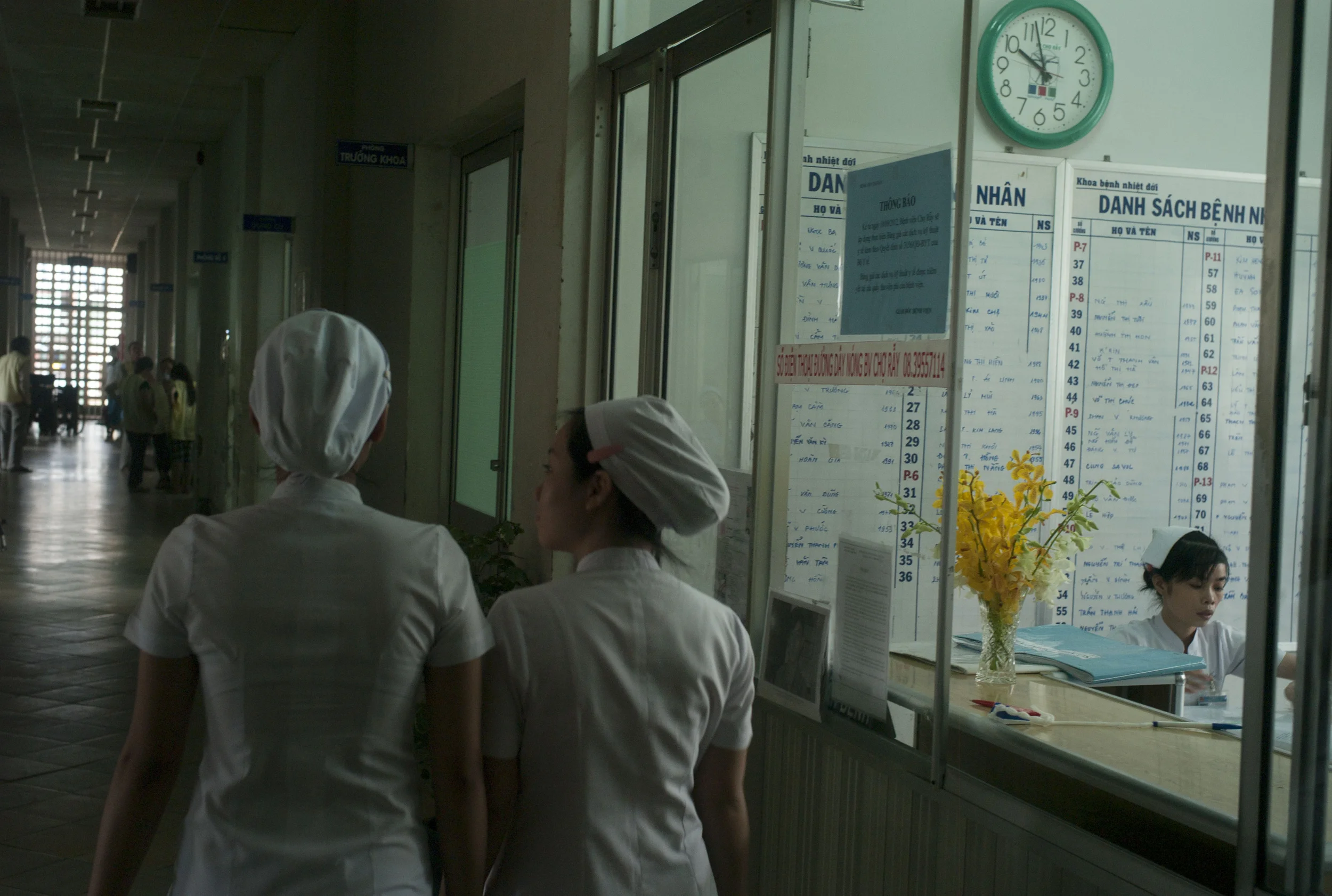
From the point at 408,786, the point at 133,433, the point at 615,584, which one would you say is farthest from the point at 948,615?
the point at 133,433

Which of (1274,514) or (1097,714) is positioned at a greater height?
(1274,514)

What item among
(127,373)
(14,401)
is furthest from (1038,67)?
(127,373)

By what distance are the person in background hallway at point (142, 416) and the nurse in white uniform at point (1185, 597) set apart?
1429 centimetres

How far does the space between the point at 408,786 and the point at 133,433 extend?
15.4m

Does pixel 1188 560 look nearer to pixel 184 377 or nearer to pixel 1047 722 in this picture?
pixel 1047 722

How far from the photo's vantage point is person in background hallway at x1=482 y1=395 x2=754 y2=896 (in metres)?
1.65

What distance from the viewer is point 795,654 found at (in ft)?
10.1

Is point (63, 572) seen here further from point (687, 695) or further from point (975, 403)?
point (687, 695)

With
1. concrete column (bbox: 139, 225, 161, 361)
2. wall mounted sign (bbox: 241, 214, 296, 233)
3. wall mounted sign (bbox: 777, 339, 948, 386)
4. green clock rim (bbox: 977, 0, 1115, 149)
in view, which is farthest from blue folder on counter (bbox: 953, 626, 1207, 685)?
concrete column (bbox: 139, 225, 161, 361)

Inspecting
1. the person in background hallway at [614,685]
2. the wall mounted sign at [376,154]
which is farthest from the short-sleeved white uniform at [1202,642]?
the wall mounted sign at [376,154]

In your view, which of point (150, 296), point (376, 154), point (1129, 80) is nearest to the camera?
point (1129, 80)

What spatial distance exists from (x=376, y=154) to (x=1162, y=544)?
423 cm

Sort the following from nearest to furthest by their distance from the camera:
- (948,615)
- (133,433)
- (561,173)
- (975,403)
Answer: (948,615), (975,403), (561,173), (133,433)

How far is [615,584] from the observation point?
5.60 ft
